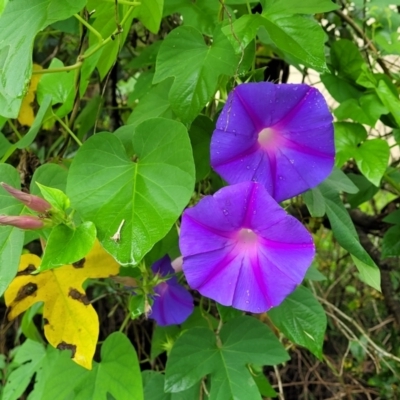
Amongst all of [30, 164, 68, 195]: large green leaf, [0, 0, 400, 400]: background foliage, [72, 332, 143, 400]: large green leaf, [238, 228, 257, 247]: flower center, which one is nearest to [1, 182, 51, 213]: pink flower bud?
[0, 0, 400, 400]: background foliage

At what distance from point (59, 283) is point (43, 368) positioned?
0.33 meters

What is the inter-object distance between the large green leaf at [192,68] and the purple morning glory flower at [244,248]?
0.15 metres

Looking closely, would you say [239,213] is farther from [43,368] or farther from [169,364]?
[43,368]

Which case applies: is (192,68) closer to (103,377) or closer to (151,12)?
(151,12)

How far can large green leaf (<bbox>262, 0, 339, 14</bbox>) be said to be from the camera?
2.15 feet

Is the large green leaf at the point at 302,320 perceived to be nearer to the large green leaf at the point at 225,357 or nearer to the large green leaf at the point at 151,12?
the large green leaf at the point at 225,357

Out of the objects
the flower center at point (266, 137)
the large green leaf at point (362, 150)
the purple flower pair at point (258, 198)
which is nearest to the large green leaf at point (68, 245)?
the purple flower pair at point (258, 198)

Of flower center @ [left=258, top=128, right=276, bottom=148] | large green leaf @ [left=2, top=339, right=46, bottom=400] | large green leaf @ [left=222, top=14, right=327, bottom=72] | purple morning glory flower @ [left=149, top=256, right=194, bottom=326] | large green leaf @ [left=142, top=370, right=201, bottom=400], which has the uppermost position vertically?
large green leaf @ [left=222, top=14, right=327, bottom=72]

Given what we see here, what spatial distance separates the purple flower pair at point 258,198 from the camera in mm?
569

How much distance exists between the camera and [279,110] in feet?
1.92

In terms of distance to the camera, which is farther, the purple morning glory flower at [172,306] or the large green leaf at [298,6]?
the purple morning glory flower at [172,306]

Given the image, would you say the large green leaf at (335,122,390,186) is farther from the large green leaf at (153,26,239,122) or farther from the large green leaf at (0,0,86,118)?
the large green leaf at (0,0,86,118)

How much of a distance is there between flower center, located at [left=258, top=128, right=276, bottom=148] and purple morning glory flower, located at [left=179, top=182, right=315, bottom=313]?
0.08 metres

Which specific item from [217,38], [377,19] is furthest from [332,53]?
[217,38]
